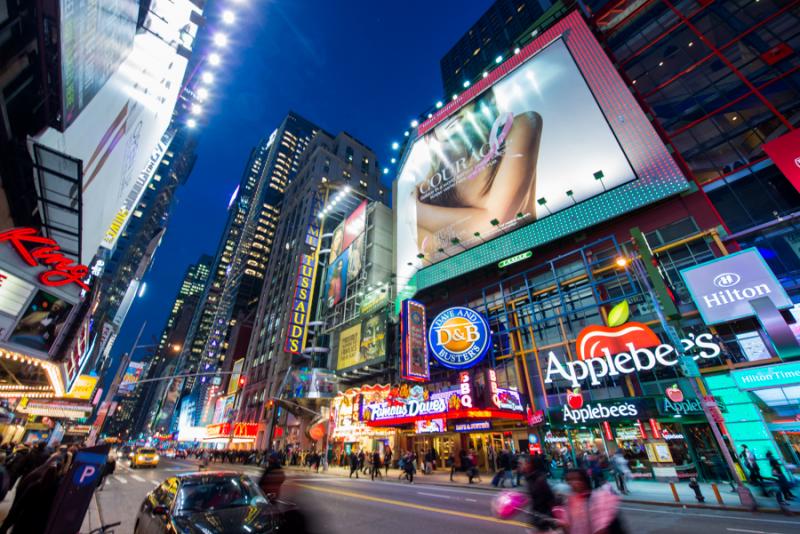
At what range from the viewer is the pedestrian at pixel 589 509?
3.46 meters

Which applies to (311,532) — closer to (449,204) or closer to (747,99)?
(449,204)

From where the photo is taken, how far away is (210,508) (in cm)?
571

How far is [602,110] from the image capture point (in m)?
27.1

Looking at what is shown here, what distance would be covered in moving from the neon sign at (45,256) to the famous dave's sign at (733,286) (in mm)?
28233

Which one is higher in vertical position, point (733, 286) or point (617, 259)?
point (617, 259)

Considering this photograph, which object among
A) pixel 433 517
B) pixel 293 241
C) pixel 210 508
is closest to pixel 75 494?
pixel 210 508

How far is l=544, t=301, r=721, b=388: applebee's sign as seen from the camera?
18.6m

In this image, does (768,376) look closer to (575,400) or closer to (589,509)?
(575,400)

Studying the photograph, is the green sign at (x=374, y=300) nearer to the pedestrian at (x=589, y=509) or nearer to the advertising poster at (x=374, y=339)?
the advertising poster at (x=374, y=339)

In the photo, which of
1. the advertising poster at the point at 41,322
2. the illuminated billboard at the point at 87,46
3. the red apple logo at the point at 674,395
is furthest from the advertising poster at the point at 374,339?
the illuminated billboard at the point at 87,46

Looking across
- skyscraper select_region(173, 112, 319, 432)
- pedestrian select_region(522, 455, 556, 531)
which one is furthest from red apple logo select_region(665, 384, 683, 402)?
skyscraper select_region(173, 112, 319, 432)

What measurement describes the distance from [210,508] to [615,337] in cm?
2213

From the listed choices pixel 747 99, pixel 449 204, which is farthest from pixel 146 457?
pixel 747 99

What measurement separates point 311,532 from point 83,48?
11.1 m
